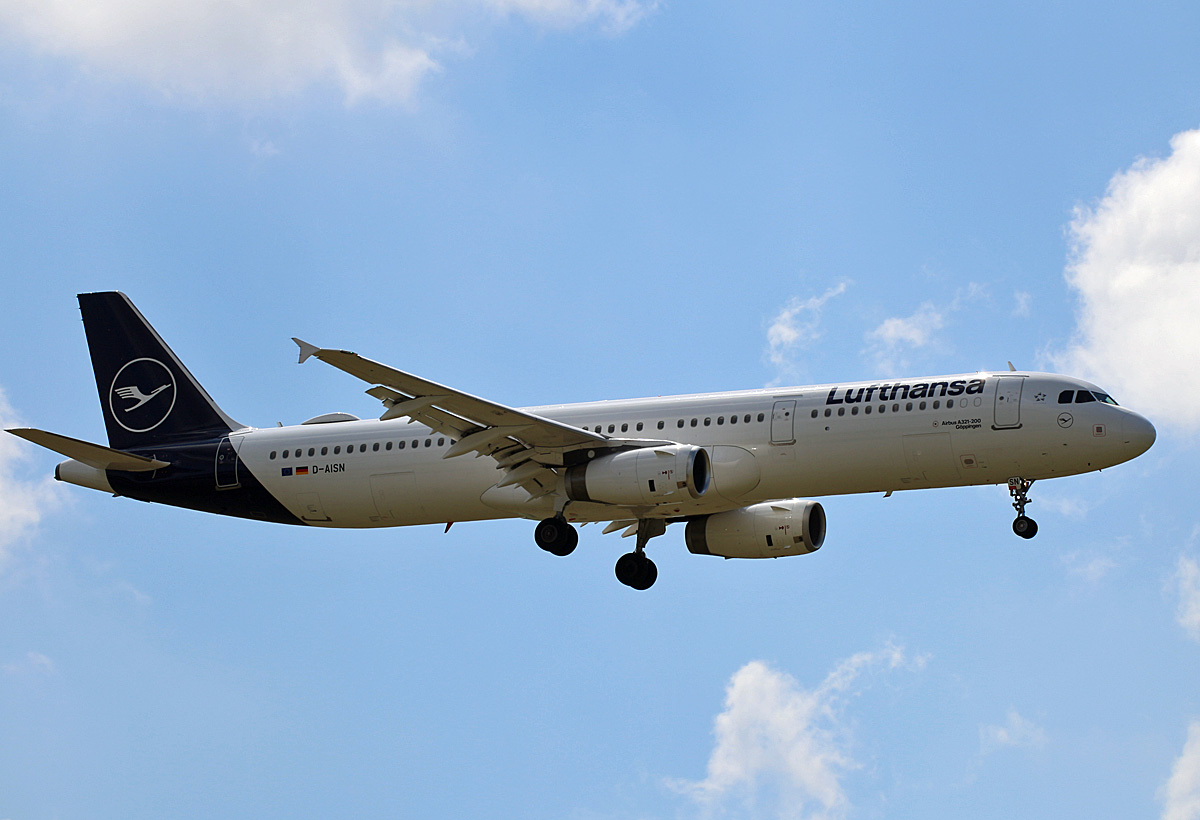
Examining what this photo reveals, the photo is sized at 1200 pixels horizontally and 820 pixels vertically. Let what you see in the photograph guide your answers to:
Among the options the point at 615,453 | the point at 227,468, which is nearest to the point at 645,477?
the point at 615,453

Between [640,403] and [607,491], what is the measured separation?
10.8 feet

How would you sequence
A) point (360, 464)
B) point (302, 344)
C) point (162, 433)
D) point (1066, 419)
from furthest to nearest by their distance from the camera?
1. point (162, 433)
2. point (360, 464)
3. point (1066, 419)
4. point (302, 344)

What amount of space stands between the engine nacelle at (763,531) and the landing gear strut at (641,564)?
110 centimetres

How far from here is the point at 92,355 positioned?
41.5 m

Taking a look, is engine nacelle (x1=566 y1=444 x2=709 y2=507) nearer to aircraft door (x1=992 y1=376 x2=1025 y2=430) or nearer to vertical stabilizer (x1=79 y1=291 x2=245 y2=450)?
aircraft door (x1=992 y1=376 x2=1025 y2=430)

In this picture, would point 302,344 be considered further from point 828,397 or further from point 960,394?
point 960,394

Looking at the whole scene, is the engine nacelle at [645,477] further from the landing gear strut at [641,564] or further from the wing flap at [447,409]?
the landing gear strut at [641,564]

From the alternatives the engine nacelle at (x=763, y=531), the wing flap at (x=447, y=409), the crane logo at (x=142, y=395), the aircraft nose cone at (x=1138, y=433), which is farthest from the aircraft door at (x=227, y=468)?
the aircraft nose cone at (x=1138, y=433)

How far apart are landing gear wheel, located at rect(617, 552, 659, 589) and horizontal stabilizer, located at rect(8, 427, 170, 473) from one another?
40.8 feet

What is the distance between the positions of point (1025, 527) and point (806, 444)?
209 inches

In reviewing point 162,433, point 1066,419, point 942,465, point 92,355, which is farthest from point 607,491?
point 92,355

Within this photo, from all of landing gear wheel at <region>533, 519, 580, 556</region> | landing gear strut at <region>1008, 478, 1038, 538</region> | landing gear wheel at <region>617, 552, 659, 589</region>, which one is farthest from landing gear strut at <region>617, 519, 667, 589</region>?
landing gear strut at <region>1008, 478, 1038, 538</region>

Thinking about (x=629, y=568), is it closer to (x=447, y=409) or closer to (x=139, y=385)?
(x=447, y=409)

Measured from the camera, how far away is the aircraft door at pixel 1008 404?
31.1 m
